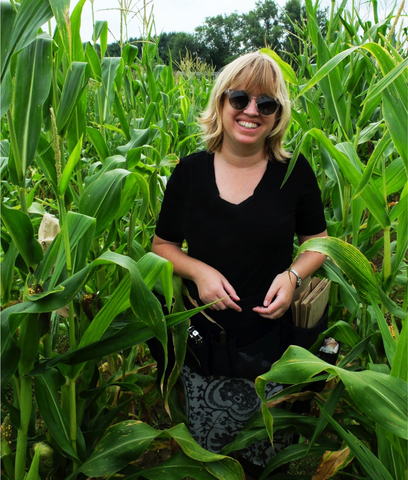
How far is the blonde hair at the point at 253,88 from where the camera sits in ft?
4.62

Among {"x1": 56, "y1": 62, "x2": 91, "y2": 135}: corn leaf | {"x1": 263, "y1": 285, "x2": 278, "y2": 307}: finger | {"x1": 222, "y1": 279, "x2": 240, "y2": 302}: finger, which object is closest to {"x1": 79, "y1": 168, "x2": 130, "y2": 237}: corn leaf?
{"x1": 56, "y1": 62, "x2": 91, "y2": 135}: corn leaf

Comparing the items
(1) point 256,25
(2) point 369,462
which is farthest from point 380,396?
(1) point 256,25

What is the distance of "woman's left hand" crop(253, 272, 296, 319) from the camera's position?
1.40 m

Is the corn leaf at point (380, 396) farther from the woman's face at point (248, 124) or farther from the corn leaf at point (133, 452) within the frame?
the woman's face at point (248, 124)

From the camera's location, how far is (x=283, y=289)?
1419 mm

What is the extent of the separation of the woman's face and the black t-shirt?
0.41ft

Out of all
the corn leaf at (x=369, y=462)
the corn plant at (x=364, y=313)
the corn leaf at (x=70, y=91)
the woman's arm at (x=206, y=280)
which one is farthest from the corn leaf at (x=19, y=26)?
the corn leaf at (x=369, y=462)

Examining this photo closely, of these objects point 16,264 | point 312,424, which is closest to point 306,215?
point 312,424

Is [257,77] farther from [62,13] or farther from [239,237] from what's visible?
[62,13]

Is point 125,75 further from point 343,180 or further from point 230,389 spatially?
point 230,389

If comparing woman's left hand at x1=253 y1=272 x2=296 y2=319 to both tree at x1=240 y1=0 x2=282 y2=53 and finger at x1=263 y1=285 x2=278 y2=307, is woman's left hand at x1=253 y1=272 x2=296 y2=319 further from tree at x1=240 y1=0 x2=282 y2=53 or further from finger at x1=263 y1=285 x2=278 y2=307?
tree at x1=240 y1=0 x2=282 y2=53

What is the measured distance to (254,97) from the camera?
143 cm

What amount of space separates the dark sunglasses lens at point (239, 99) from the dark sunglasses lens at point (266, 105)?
0.04 m

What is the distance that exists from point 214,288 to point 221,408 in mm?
471
